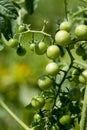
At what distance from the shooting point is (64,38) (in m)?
1.93

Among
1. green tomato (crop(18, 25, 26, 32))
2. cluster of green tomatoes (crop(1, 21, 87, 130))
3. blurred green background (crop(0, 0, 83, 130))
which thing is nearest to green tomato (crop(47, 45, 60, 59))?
cluster of green tomatoes (crop(1, 21, 87, 130))

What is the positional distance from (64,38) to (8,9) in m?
0.30

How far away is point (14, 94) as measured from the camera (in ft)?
15.2

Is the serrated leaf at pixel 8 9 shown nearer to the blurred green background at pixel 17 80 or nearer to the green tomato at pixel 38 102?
the green tomato at pixel 38 102

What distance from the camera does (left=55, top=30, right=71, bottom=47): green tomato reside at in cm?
195

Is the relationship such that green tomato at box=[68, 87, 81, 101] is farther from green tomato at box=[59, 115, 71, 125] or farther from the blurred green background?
the blurred green background

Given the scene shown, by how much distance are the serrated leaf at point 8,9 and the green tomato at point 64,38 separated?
221mm

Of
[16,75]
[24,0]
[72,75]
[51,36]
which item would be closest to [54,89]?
[72,75]

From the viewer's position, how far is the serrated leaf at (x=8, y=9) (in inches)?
81.5

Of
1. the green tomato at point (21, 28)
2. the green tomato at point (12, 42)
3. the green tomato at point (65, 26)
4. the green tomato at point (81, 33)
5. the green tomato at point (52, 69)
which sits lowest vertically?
the green tomato at point (52, 69)

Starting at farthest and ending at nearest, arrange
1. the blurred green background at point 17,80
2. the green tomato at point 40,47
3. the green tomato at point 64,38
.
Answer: the blurred green background at point 17,80
the green tomato at point 40,47
the green tomato at point 64,38

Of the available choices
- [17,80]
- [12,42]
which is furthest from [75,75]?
[17,80]

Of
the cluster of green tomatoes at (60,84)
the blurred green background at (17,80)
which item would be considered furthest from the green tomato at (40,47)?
the blurred green background at (17,80)

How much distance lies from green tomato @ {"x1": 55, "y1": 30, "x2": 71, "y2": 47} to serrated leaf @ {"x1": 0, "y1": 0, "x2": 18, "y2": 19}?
221 millimetres
